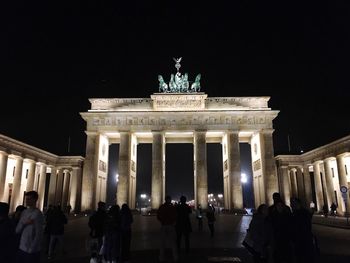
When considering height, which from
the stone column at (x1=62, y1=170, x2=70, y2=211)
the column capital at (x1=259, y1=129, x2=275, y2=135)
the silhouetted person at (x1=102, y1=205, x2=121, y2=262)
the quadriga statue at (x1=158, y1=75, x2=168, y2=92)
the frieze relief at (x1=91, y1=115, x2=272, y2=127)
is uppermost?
the quadriga statue at (x1=158, y1=75, x2=168, y2=92)

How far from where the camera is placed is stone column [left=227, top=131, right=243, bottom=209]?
45.1m

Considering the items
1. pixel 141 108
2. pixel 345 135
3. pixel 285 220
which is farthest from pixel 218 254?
pixel 141 108

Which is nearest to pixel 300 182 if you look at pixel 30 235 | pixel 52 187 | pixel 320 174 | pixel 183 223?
pixel 320 174

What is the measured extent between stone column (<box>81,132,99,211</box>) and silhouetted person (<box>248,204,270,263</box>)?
136ft

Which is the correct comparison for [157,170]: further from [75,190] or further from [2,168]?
[2,168]

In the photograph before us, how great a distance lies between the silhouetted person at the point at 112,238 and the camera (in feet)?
32.4

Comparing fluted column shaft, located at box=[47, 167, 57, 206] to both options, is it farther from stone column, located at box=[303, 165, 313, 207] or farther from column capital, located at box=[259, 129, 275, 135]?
stone column, located at box=[303, 165, 313, 207]

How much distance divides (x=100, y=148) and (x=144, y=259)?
39.9 m

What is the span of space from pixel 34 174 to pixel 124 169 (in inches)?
629

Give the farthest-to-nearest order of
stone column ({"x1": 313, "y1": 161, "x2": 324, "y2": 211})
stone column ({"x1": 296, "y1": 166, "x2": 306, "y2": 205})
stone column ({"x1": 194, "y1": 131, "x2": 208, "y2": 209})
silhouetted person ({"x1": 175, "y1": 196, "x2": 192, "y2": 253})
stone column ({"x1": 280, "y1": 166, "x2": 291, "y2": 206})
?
stone column ({"x1": 296, "y1": 166, "x2": 306, "y2": 205}) → stone column ({"x1": 280, "y1": 166, "x2": 291, "y2": 206}) → stone column ({"x1": 313, "y1": 161, "x2": 324, "y2": 211}) → stone column ({"x1": 194, "y1": 131, "x2": 208, "y2": 209}) → silhouetted person ({"x1": 175, "y1": 196, "x2": 192, "y2": 253})

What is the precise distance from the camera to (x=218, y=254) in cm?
1217

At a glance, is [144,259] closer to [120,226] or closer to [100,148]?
[120,226]

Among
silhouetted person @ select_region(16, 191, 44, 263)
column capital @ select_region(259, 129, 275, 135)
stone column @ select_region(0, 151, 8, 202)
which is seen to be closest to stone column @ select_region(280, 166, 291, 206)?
column capital @ select_region(259, 129, 275, 135)

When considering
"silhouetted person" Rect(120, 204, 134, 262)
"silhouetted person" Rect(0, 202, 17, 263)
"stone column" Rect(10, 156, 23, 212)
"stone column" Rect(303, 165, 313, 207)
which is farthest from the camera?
"stone column" Rect(303, 165, 313, 207)
